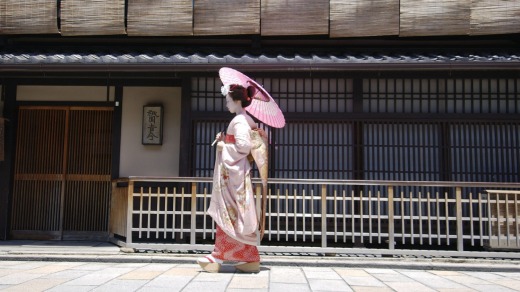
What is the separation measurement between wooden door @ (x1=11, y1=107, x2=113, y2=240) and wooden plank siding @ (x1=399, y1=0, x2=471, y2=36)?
6313mm

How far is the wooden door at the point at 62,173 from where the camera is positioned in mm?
9531

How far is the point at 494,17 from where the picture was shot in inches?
371

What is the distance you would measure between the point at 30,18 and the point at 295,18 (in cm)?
549

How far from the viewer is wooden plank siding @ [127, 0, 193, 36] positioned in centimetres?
970

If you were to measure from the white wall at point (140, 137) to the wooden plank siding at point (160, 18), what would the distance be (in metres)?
1.23

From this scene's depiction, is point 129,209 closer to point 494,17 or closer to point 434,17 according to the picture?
point 434,17

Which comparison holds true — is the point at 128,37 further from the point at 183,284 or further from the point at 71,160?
the point at 183,284

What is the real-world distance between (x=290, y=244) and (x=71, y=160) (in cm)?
478

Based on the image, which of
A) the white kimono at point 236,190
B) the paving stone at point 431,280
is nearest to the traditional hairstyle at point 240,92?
the white kimono at point 236,190

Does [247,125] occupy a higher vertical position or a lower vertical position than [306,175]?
higher

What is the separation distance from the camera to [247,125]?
5992mm

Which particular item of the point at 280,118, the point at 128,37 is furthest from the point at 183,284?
the point at 128,37

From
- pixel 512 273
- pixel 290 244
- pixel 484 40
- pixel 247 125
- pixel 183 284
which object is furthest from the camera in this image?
pixel 484 40

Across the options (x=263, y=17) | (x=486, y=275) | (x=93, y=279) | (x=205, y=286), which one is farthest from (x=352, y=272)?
(x=263, y=17)
